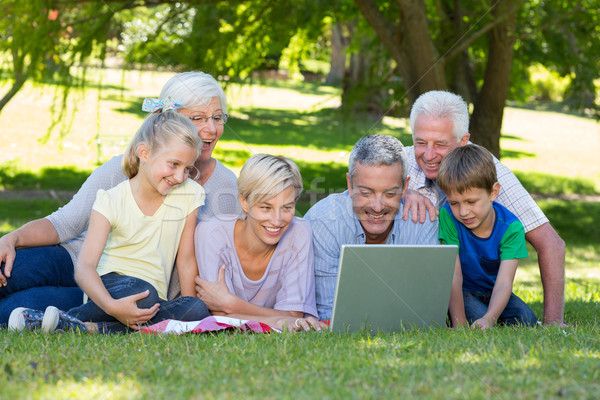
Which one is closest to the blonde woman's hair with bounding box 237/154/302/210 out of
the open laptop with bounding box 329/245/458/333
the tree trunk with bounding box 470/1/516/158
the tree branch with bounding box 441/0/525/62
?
the open laptop with bounding box 329/245/458/333

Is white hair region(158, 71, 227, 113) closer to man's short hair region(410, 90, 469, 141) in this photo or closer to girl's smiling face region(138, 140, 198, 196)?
girl's smiling face region(138, 140, 198, 196)

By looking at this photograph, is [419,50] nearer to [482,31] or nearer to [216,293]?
[482,31]

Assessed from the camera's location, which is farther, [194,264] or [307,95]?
[307,95]

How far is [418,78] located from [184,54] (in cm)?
294

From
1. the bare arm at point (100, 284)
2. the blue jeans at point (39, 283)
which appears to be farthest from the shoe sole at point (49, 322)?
the blue jeans at point (39, 283)

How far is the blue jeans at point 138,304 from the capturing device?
3.77 meters

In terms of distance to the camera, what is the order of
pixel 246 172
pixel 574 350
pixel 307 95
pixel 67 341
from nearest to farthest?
1. pixel 574 350
2. pixel 67 341
3. pixel 246 172
4. pixel 307 95

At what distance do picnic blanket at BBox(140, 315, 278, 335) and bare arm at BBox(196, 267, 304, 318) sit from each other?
0.15 m

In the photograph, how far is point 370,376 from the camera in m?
2.65

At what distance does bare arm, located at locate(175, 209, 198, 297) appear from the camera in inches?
160

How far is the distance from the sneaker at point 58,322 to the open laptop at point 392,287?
4.45 ft

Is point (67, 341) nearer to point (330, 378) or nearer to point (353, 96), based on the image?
point (330, 378)

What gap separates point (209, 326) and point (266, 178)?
868 millimetres

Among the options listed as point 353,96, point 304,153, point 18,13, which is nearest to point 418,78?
point 353,96
